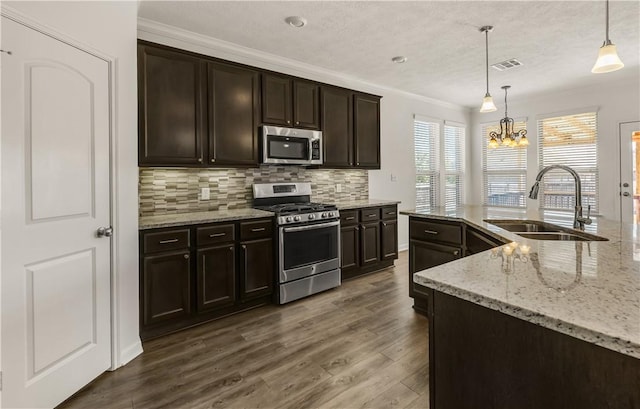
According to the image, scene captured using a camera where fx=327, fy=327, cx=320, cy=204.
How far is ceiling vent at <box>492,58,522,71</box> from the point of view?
397cm

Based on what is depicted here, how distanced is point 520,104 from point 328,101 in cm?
400

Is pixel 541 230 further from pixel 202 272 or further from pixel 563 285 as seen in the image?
pixel 202 272

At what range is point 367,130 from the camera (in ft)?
14.6

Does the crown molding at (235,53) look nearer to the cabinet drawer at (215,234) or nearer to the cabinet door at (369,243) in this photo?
the cabinet drawer at (215,234)

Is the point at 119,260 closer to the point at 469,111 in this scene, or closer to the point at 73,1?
the point at 73,1

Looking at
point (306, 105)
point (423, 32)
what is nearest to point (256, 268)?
point (306, 105)

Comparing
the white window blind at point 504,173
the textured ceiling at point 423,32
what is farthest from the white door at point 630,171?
the white window blind at point 504,173

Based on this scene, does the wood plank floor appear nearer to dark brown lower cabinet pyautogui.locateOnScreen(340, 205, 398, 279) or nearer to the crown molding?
dark brown lower cabinet pyautogui.locateOnScreen(340, 205, 398, 279)

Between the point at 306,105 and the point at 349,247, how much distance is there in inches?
68.7

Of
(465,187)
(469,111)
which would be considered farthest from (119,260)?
(469,111)

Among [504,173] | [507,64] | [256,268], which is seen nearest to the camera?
[256,268]

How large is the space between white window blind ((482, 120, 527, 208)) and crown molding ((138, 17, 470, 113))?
2.85 m

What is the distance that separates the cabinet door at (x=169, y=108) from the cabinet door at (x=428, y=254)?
2163 millimetres

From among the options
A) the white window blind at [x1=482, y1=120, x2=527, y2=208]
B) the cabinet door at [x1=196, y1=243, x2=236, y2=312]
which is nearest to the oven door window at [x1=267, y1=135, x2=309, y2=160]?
the cabinet door at [x1=196, y1=243, x2=236, y2=312]
